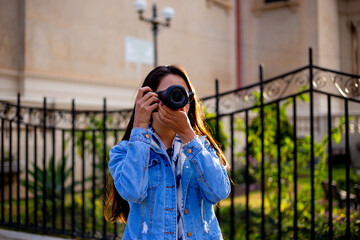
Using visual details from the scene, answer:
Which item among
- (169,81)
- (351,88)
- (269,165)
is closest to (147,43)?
(269,165)

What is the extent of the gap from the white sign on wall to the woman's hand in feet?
40.3

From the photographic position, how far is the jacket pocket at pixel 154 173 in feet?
5.20

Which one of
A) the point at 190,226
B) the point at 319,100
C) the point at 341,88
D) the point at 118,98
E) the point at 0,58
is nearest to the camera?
the point at 190,226

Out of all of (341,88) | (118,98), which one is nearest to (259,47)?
(118,98)

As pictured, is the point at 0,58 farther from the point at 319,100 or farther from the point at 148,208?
the point at 319,100

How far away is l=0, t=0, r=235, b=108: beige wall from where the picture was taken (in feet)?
33.4

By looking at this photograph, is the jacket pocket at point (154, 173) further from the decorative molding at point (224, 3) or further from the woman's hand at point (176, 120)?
the decorative molding at point (224, 3)

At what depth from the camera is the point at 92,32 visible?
12227 millimetres

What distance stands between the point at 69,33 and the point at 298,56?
11.3 m

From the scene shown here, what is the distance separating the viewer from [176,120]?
1.51 m

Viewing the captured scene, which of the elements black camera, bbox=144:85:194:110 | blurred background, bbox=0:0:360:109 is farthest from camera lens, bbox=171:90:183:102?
blurred background, bbox=0:0:360:109

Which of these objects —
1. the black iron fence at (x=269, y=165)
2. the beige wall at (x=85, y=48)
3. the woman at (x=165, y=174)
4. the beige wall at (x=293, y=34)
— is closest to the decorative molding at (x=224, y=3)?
the beige wall at (x=85, y=48)

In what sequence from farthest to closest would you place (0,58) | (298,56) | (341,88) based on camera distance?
1. (298,56)
2. (0,58)
3. (341,88)

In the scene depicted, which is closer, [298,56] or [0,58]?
[0,58]
